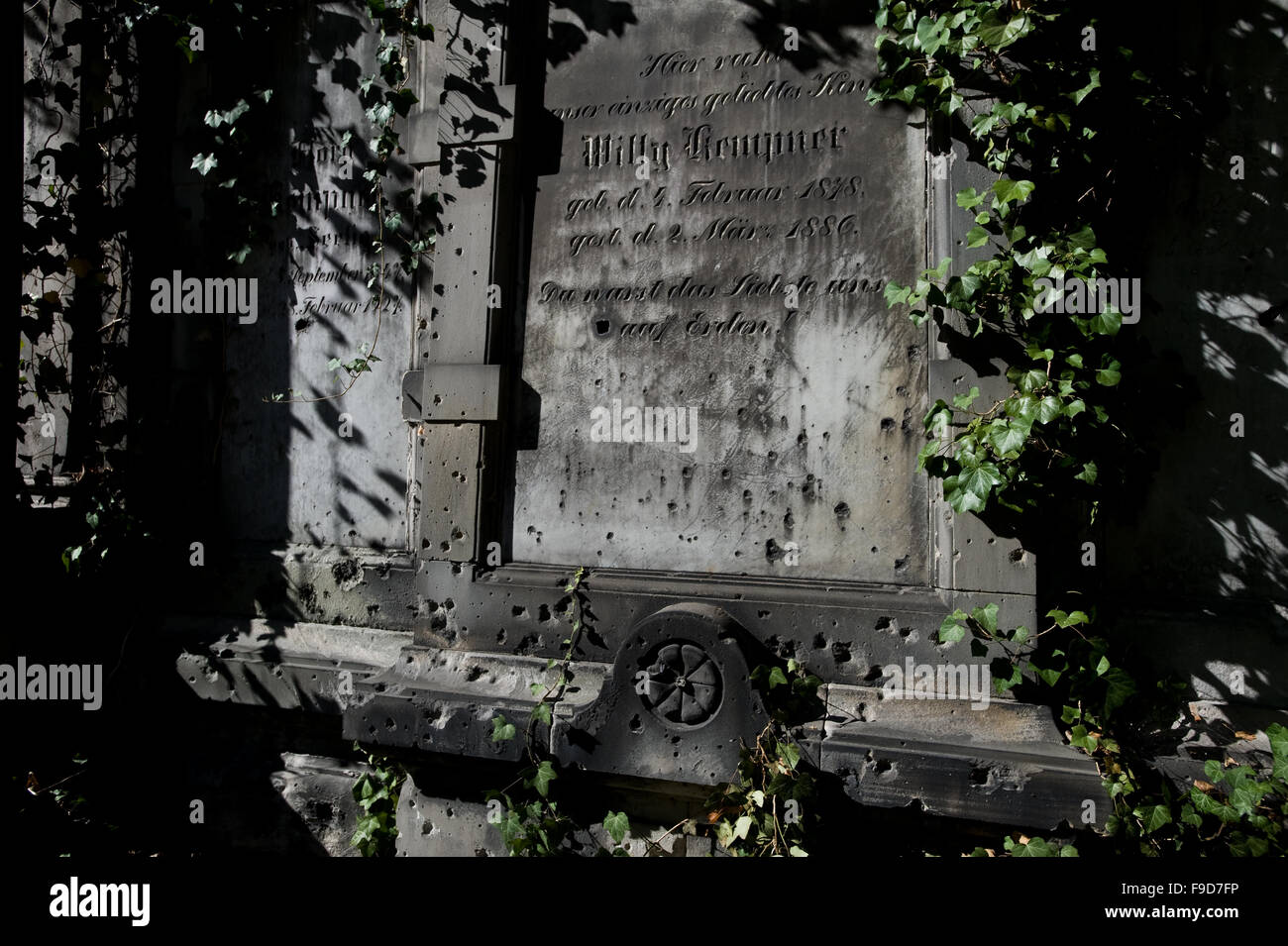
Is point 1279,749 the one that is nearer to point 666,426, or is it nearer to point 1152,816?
point 1152,816

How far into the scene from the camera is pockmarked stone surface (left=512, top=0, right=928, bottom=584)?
11.2 ft

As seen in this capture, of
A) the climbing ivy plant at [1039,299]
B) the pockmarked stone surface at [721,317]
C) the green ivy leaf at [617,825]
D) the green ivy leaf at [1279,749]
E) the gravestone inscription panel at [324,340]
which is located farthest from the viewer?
the gravestone inscription panel at [324,340]

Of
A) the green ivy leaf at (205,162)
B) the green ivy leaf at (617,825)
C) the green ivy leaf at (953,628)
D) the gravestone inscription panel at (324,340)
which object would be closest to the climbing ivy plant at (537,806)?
the green ivy leaf at (617,825)

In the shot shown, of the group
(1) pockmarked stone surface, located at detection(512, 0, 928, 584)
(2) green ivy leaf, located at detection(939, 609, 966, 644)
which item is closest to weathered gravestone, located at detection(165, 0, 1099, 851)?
(1) pockmarked stone surface, located at detection(512, 0, 928, 584)

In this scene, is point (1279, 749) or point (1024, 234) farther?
point (1024, 234)

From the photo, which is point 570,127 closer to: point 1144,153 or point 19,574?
point 1144,153

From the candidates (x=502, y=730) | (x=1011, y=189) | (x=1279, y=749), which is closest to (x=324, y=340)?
(x=502, y=730)

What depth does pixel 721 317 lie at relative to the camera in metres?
3.62

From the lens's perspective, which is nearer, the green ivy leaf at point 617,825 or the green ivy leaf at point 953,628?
the green ivy leaf at point 953,628

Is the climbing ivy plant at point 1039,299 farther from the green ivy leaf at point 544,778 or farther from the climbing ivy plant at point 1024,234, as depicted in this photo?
the green ivy leaf at point 544,778

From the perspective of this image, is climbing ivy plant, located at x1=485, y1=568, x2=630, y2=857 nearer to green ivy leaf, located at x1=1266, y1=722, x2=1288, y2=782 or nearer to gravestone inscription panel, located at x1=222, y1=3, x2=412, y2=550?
gravestone inscription panel, located at x1=222, y1=3, x2=412, y2=550

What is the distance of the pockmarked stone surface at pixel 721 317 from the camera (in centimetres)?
343

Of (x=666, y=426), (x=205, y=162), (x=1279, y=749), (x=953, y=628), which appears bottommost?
(x=1279, y=749)

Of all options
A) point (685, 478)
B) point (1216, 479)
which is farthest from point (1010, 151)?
point (685, 478)
